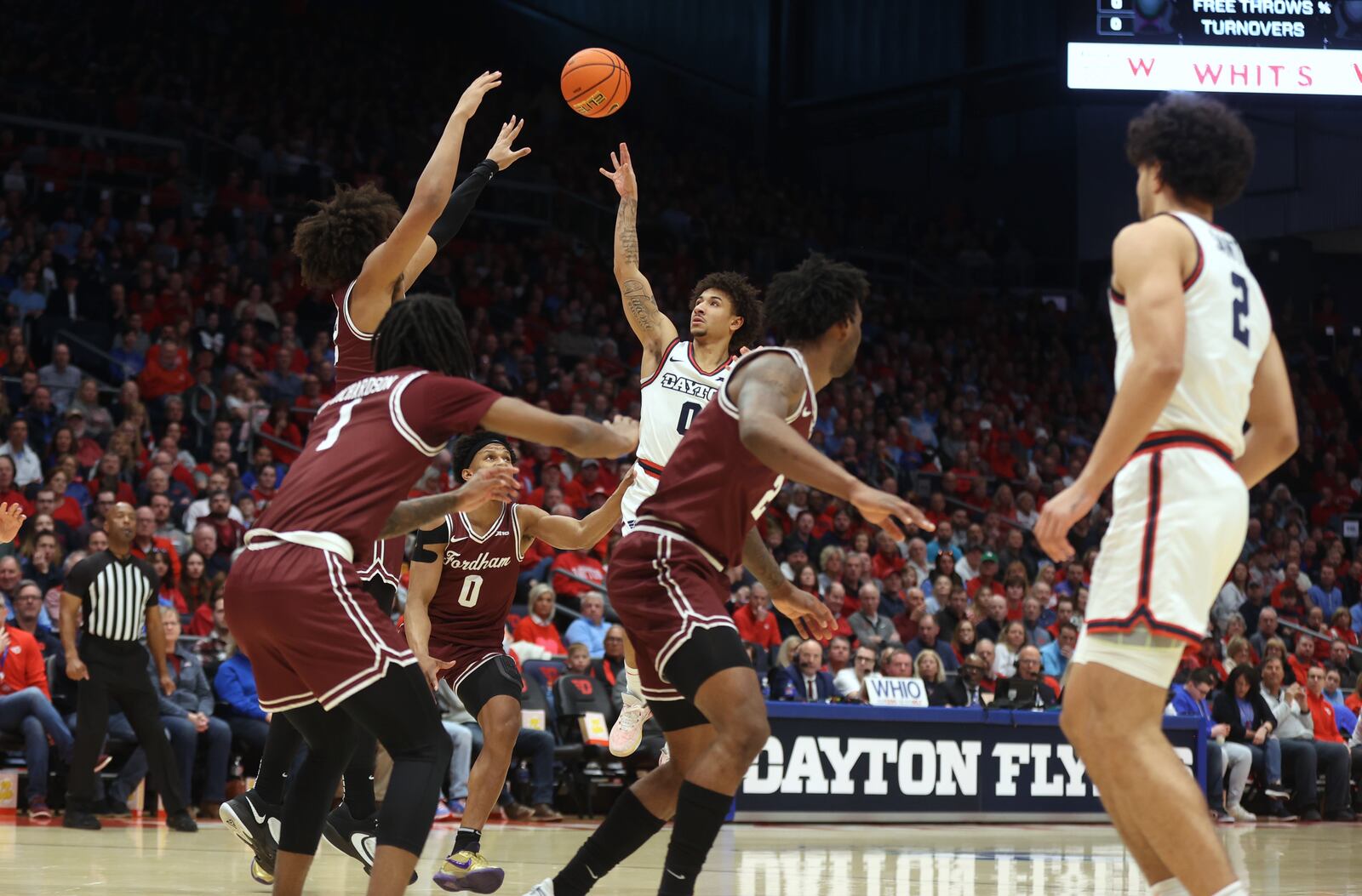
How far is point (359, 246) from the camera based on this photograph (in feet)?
21.2

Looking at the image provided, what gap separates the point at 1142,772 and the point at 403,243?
3.49 m

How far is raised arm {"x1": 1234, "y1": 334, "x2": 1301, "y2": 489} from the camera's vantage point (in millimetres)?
4664

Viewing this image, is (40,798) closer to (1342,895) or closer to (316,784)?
(316,784)

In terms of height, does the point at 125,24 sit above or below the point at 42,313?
above

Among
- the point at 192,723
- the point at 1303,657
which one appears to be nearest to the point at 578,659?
the point at 192,723

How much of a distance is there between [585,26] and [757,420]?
26.0 m

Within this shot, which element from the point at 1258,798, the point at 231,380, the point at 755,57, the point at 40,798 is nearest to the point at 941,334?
the point at 755,57

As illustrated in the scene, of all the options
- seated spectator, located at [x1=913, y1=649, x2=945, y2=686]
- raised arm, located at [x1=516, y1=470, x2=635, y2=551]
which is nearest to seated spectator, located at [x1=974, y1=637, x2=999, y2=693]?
seated spectator, located at [x1=913, y1=649, x2=945, y2=686]

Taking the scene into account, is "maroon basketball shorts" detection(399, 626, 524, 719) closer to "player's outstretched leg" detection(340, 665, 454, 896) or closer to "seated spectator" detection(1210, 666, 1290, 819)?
"player's outstretched leg" detection(340, 665, 454, 896)

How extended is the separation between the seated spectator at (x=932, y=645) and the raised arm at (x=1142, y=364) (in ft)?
39.4

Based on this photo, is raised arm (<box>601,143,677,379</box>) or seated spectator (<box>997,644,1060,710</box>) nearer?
raised arm (<box>601,143,677,379</box>)

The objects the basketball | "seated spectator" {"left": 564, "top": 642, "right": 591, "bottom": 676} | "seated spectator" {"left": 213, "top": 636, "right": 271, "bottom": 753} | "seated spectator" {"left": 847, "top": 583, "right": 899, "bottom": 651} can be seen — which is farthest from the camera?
"seated spectator" {"left": 847, "top": 583, "right": 899, "bottom": 651}

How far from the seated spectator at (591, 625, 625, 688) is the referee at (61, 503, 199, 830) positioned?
390 centimetres

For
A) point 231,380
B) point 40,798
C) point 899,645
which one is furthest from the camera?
point 231,380
